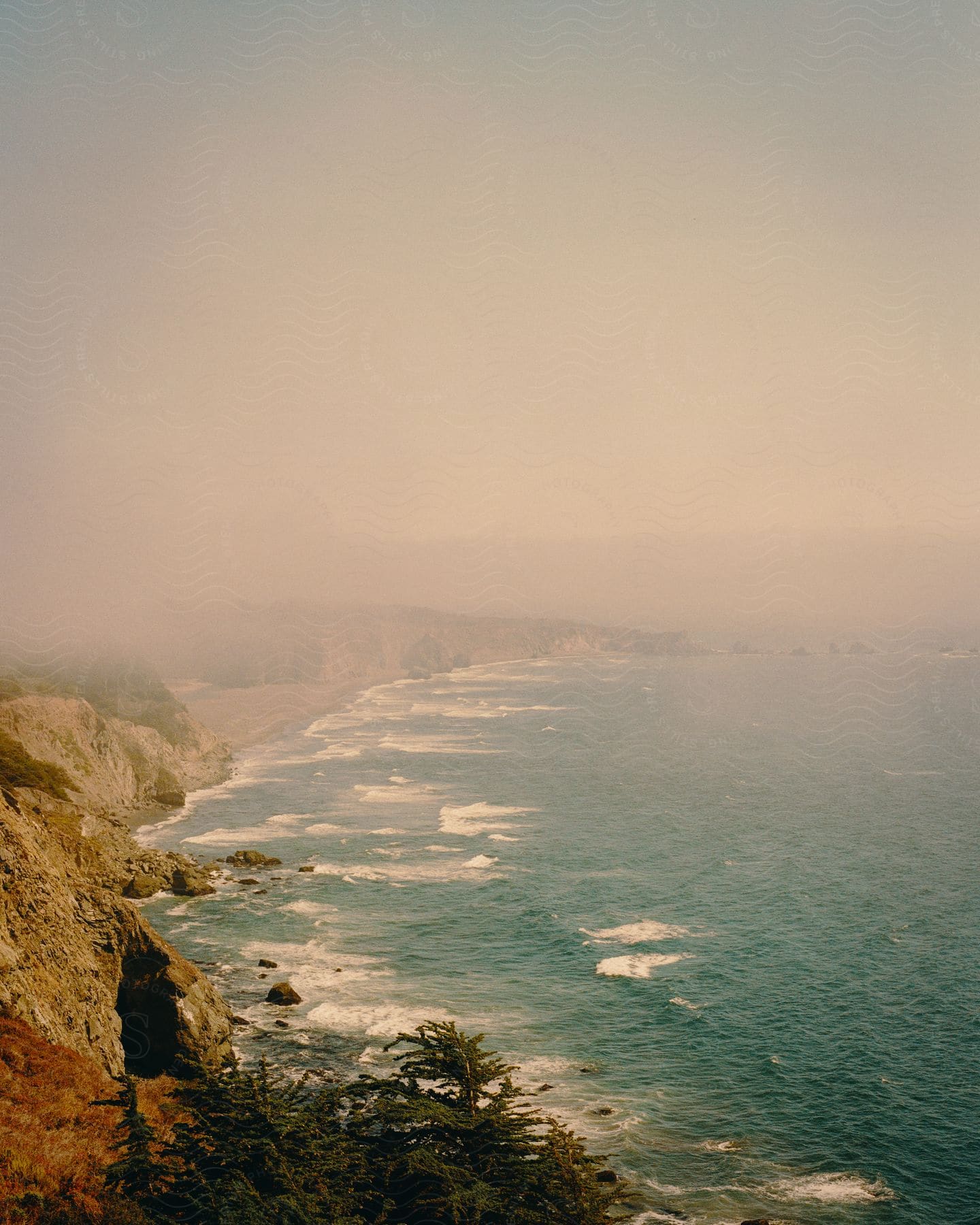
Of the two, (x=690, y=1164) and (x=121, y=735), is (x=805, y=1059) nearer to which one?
(x=690, y=1164)

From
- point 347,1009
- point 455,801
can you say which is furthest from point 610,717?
point 347,1009

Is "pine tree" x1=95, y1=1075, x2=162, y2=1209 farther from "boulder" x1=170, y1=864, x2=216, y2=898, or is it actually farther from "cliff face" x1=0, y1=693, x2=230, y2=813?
"cliff face" x1=0, y1=693, x2=230, y2=813

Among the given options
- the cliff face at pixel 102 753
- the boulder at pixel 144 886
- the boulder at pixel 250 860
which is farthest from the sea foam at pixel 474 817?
the cliff face at pixel 102 753

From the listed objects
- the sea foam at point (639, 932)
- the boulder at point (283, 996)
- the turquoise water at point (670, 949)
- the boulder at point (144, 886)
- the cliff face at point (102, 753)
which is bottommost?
the sea foam at point (639, 932)

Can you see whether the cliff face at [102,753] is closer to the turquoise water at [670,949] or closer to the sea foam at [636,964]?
the turquoise water at [670,949]

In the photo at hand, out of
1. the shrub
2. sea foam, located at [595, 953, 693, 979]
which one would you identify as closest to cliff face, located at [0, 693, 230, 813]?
the shrub

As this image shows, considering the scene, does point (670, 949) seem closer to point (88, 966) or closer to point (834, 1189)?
point (834, 1189)
